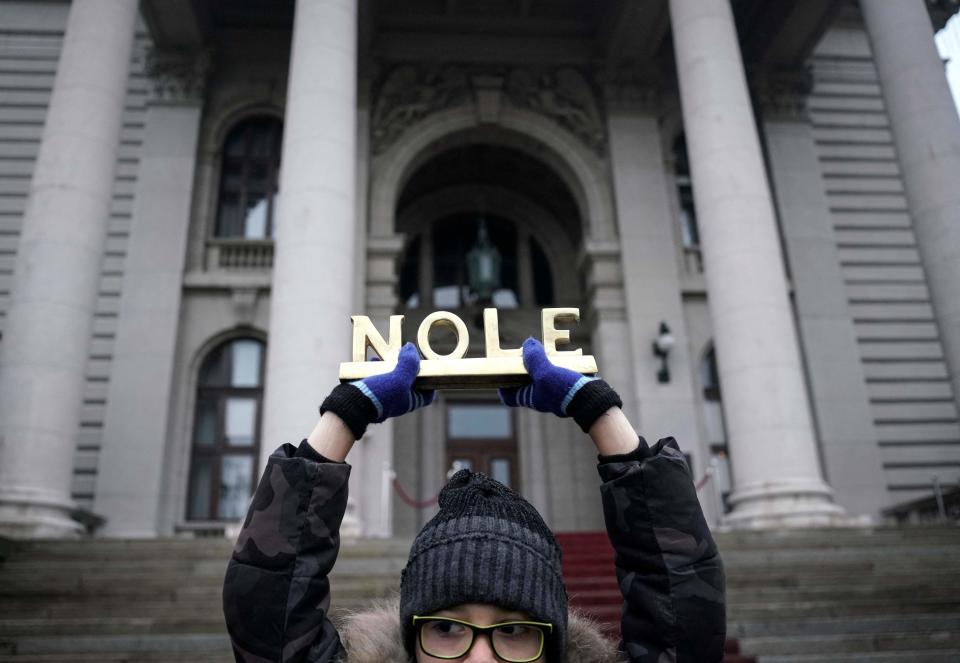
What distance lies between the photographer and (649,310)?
1759cm

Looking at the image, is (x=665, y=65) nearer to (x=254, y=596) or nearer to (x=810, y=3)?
(x=810, y=3)

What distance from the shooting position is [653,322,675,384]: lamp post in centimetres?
1673

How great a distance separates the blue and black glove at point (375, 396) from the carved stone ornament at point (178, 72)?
18.5m

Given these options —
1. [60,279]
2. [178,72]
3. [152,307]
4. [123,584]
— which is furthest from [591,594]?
[178,72]

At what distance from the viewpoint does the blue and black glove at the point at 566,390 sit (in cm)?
224

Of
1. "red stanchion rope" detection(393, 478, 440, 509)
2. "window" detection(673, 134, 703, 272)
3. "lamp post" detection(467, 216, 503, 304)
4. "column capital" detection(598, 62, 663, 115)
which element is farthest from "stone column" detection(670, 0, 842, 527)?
"lamp post" detection(467, 216, 503, 304)

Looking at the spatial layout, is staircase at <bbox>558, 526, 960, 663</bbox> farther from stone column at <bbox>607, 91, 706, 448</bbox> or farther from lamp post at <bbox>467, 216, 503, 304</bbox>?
lamp post at <bbox>467, 216, 503, 304</bbox>

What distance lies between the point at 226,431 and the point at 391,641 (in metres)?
15.9

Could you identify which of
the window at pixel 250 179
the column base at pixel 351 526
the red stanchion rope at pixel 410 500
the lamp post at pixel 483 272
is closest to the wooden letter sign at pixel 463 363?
the column base at pixel 351 526

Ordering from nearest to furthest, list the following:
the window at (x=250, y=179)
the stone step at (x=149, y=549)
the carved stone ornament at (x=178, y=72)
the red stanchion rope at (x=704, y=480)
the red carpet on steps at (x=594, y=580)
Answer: the red carpet on steps at (x=594, y=580) < the stone step at (x=149, y=549) < the red stanchion rope at (x=704, y=480) < the carved stone ornament at (x=178, y=72) < the window at (x=250, y=179)

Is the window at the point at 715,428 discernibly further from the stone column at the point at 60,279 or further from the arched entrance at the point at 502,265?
the stone column at the point at 60,279

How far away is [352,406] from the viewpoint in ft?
7.38

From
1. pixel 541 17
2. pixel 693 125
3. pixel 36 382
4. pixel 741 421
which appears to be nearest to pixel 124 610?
pixel 36 382

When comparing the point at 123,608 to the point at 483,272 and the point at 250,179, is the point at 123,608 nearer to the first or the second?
the point at 483,272
